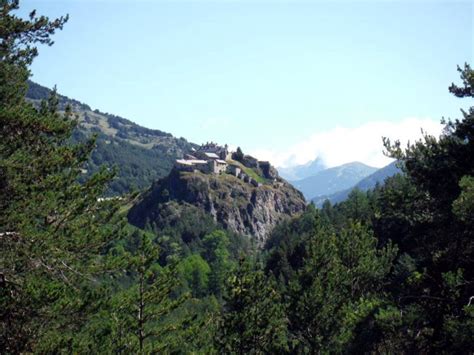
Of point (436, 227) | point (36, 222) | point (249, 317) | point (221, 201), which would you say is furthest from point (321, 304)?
point (221, 201)

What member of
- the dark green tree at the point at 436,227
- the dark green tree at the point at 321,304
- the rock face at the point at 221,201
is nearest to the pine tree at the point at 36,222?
the dark green tree at the point at 436,227

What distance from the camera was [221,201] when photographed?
160000mm

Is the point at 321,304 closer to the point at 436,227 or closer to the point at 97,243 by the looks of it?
the point at 436,227

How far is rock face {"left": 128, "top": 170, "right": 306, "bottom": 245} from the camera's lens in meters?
158

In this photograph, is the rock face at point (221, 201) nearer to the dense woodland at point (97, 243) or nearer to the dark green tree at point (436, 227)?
the dense woodland at point (97, 243)

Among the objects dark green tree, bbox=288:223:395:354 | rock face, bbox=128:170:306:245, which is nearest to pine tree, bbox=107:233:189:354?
dark green tree, bbox=288:223:395:354

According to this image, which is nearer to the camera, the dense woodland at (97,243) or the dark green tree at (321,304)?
the dense woodland at (97,243)

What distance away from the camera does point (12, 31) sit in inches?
538

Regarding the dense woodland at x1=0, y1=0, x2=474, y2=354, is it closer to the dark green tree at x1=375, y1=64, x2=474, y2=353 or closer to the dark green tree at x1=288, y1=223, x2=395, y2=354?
the dark green tree at x1=375, y1=64, x2=474, y2=353

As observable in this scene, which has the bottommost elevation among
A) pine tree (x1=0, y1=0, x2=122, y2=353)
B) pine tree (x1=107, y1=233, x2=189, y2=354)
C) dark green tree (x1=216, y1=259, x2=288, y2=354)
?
dark green tree (x1=216, y1=259, x2=288, y2=354)

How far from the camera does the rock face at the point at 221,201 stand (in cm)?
15825

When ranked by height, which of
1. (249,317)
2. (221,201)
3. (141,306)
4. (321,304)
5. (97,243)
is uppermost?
(97,243)

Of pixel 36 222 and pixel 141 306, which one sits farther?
pixel 141 306

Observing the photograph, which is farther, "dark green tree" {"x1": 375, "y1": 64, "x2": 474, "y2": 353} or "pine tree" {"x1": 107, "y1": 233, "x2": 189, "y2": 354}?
"pine tree" {"x1": 107, "y1": 233, "x2": 189, "y2": 354}
